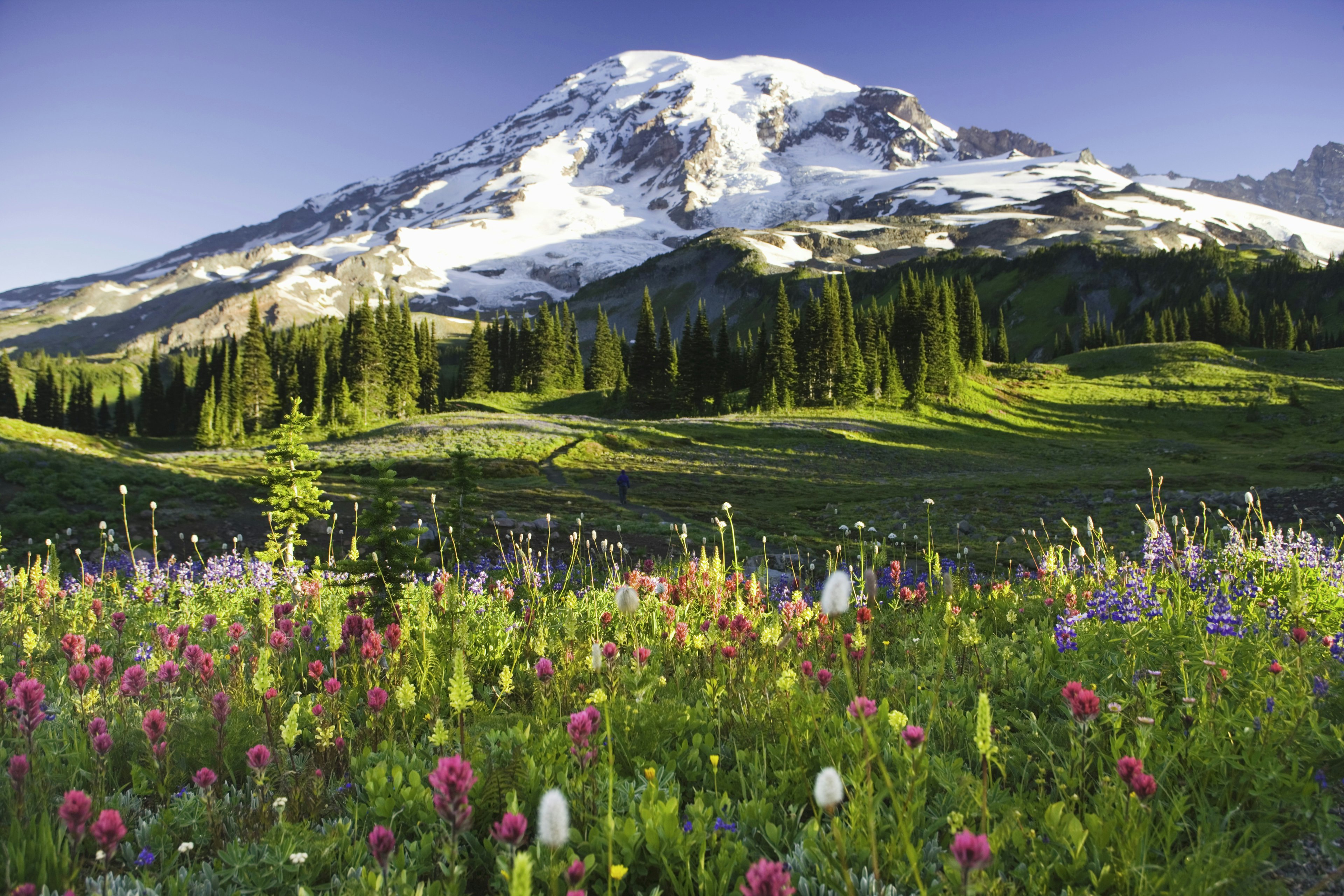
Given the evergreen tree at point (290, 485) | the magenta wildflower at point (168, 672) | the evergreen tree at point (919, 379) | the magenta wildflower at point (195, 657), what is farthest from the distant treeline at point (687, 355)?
the magenta wildflower at point (168, 672)

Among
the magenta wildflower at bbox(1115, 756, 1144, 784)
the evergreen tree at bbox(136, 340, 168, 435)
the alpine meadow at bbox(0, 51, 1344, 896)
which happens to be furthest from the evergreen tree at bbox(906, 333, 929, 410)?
the evergreen tree at bbox(136, 340, 168, 435)

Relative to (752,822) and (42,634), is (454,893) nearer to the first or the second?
(752,822)

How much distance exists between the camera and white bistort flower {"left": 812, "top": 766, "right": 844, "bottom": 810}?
57.0 inches

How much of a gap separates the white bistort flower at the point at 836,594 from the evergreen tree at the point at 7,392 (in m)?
143

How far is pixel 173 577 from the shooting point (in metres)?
8.04

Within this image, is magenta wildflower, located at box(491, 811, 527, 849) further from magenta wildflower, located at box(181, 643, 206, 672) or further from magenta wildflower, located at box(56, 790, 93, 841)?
magenta wildflower, located at box(181, 643, 206, 672)

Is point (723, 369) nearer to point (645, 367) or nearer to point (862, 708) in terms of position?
point (645, 367)

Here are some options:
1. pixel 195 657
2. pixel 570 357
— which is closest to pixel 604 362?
pixel 570 357

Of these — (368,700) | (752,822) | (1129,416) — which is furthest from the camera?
(1129,416)

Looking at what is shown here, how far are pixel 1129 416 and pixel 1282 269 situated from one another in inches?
4525

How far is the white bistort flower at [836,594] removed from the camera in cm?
182

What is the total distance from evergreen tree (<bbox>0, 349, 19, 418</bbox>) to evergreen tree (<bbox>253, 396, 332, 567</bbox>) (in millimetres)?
133405

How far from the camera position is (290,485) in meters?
9.16

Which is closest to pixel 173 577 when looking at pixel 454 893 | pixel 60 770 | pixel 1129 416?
pixel 60 770
